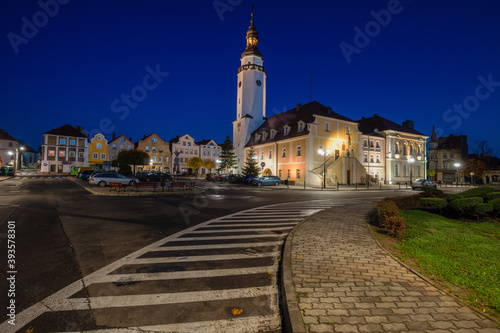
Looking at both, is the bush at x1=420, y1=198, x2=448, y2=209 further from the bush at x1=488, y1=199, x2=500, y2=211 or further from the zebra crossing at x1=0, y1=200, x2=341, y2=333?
the zebra crossing at x1=0, y1=200, x2=341, y2=333

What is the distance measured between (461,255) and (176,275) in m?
6.09

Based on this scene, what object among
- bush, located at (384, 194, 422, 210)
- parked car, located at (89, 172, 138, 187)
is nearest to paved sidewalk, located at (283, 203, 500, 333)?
bush, located at (384, 194, 422, 210)

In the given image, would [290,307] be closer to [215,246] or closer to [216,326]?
[216,326]

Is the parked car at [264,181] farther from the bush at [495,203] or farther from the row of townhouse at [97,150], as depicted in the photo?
the row of townhouse at [97,150]

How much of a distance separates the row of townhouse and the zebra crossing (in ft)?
167

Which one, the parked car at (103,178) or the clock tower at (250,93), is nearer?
the parked car at (103,178)

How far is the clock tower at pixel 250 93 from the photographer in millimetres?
56125

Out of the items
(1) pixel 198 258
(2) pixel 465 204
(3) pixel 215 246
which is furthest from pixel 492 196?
(1) pixel 198 258

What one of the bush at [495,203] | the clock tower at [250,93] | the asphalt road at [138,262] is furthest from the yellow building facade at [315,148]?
the asphalt road at [138,262]

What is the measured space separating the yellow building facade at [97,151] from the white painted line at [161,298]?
75.2 meters

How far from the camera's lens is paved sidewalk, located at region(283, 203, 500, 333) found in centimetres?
288

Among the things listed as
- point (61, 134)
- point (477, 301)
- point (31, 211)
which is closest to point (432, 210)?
point (477, 301)

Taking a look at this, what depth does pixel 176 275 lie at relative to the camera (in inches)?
178

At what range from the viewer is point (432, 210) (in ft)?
36.4
